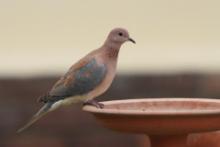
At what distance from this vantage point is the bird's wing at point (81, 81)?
5430 millimetres

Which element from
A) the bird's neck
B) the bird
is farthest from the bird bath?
the bird's neck

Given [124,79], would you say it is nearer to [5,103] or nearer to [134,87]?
[134,87]

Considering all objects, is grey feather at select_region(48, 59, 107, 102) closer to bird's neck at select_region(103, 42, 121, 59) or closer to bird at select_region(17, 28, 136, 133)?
bird at select_region(17, 28, 136, 133)

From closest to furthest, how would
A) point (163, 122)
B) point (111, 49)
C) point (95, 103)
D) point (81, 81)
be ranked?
point (163, 122)
point (95, 103)
point (81, 81)
point (111, 49)

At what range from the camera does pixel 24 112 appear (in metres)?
8.55

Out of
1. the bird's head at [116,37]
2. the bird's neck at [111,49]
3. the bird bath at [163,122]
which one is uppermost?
the bird's head at [116,37]

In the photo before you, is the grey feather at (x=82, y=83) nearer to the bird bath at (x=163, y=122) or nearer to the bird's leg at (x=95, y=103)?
the bird's leg at (x=95, y=103)

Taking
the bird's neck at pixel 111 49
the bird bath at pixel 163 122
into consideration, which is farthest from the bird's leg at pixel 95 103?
the bird's neck at pixel 111 49

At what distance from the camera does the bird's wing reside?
214 inches

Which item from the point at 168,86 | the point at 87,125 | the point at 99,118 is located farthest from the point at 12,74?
the point at 99,118

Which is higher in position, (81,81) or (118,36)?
(118,36)

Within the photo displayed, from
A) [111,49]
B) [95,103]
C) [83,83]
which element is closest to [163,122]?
[95,103]

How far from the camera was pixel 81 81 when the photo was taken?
5441 mm

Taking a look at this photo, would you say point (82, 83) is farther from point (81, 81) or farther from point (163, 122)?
point (163, 122)
